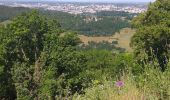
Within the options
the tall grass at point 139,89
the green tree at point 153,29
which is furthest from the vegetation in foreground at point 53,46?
the tall grass at point 139,89

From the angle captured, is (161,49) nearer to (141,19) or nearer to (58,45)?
(141,19)

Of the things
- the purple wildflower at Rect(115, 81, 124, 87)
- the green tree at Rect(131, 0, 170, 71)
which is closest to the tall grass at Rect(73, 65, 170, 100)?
the purple wildflower at Rect(115, 81, 124, 87)

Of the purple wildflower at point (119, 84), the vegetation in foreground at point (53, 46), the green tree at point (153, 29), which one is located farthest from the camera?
the green tree at point (153, 29)

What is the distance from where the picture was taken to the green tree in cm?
2758

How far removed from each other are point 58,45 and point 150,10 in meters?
7.65

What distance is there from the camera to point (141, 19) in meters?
29.7

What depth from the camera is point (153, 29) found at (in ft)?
90.6

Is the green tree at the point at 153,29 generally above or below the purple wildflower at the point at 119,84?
below

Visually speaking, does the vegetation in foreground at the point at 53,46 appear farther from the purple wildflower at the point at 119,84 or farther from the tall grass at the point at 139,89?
the tall grass at the point at 139,89

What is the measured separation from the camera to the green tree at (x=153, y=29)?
27578mm

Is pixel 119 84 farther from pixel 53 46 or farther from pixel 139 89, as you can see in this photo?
pixel 53 46

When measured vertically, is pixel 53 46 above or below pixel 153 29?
below

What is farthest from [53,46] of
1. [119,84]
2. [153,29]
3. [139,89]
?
[139,89]

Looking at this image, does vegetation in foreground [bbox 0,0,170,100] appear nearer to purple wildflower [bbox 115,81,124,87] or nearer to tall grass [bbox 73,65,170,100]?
purple wildflower [bbox 115,81,124,87]
